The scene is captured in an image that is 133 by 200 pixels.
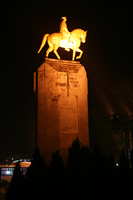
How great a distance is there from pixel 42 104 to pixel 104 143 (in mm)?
15264

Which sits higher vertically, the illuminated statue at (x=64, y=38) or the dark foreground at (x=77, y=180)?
the illuminated statue at (x=64, y=38)

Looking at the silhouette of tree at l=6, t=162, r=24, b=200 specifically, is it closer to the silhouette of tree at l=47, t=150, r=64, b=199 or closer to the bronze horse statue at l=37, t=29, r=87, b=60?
the silhouette of tree at l=47, t=150, r=64, b=199

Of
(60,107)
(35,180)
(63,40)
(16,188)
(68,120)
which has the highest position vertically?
(63,40)

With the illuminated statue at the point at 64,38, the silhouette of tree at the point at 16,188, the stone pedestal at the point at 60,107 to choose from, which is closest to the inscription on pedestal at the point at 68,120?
the stone pedestal at the point at 60,107

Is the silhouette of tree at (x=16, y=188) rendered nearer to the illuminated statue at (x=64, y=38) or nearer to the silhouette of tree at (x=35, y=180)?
the silhouette of tree at (x=35, y=180)

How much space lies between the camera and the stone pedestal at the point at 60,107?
1705cm

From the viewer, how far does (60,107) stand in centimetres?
1741

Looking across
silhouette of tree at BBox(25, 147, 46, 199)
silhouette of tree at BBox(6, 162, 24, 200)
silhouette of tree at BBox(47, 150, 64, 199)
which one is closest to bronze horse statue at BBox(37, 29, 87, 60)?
silhouette of tree at BBox(47, 150, 64, 199)

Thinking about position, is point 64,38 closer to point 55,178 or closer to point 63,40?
point 63,40

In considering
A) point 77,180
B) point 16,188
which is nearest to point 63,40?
point 16,188

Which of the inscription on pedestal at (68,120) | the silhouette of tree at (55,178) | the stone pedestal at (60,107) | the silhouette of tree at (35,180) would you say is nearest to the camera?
the silhouette of tree at (55,178)

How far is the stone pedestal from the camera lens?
17047 millimetres

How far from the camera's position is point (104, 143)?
31.3 meters

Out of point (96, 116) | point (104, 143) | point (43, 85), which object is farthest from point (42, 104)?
point (104, 143)
